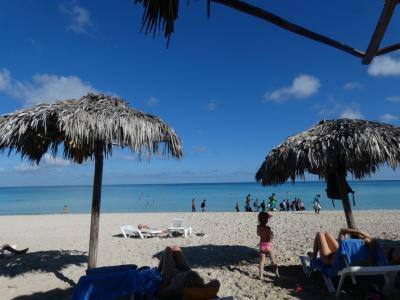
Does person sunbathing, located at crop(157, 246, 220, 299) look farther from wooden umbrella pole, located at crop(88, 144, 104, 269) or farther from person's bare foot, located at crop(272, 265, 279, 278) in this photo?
person's bare foot, located at crop(272, 265, 279, 278)

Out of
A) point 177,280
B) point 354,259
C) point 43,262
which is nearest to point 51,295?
point 43,262

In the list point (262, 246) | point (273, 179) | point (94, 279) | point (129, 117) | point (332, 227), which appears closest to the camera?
point (94, 279)

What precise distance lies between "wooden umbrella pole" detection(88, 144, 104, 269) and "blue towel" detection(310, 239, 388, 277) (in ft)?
11.1

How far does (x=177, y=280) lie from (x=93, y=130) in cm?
237

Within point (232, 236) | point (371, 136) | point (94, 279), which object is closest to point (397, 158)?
point (371, 136)

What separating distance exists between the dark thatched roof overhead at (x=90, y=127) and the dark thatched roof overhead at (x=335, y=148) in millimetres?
1749

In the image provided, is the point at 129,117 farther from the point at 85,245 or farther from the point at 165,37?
the point at 85,245

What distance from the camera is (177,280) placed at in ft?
12.8

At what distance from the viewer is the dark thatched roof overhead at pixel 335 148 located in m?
5.56

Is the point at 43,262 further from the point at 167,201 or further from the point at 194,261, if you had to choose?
the point at 167,201

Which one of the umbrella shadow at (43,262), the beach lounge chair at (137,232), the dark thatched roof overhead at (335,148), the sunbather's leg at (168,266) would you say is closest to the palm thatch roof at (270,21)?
the sunbather's leg at (168,266)

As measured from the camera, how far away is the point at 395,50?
205 centimetres

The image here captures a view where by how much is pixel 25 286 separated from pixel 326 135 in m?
5.15

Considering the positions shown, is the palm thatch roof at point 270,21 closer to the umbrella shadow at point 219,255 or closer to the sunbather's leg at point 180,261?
the sunbather's leg at point 180,261
